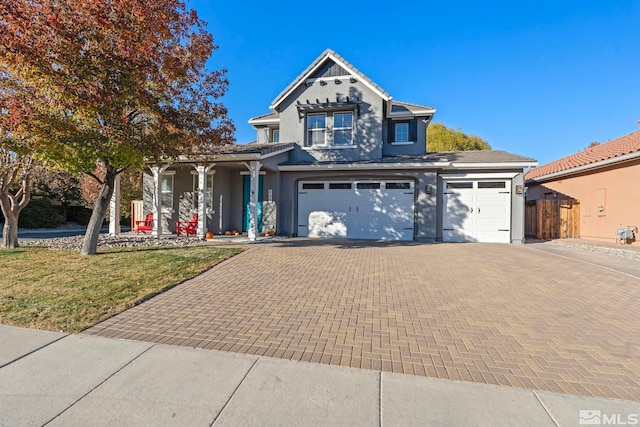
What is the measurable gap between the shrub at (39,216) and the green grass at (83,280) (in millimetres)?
13920

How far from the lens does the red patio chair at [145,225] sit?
14.2m

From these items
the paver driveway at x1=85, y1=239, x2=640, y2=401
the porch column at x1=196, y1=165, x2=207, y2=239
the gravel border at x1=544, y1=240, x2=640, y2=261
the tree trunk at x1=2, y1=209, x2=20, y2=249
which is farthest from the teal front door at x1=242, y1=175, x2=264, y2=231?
the gravel border at x1=544, y1=240, x2=640, y2=261

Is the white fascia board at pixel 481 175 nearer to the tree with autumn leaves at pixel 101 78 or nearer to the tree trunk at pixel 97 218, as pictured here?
the tree with autumn leaves at pixel 101 78

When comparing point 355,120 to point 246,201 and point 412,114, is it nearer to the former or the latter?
point 412,114

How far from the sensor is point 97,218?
9117mm

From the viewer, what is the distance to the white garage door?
1339 cm

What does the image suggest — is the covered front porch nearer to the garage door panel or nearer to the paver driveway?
the garage door panel

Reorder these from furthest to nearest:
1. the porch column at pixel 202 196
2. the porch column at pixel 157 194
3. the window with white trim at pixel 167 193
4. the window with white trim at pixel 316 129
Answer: the window with white trim at pixel 316 129, the window with white trim at pixel 167 193, the porch column at pixel 157 194, the porch column at pixel 202 196

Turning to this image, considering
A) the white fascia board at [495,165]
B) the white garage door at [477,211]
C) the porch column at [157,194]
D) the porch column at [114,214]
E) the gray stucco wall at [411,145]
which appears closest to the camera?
the white fascia board at [495,165]

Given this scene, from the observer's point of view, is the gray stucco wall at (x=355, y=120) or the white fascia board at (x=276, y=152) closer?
the white fascia board at (x=276, y=152)

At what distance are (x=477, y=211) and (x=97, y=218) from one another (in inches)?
548

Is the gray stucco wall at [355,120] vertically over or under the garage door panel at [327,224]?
over

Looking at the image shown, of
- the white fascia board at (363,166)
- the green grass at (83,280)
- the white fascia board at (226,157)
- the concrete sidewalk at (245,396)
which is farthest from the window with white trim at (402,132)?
the concrete sidewalk at (245,396)

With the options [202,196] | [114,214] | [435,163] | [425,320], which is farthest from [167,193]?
[425,320]
